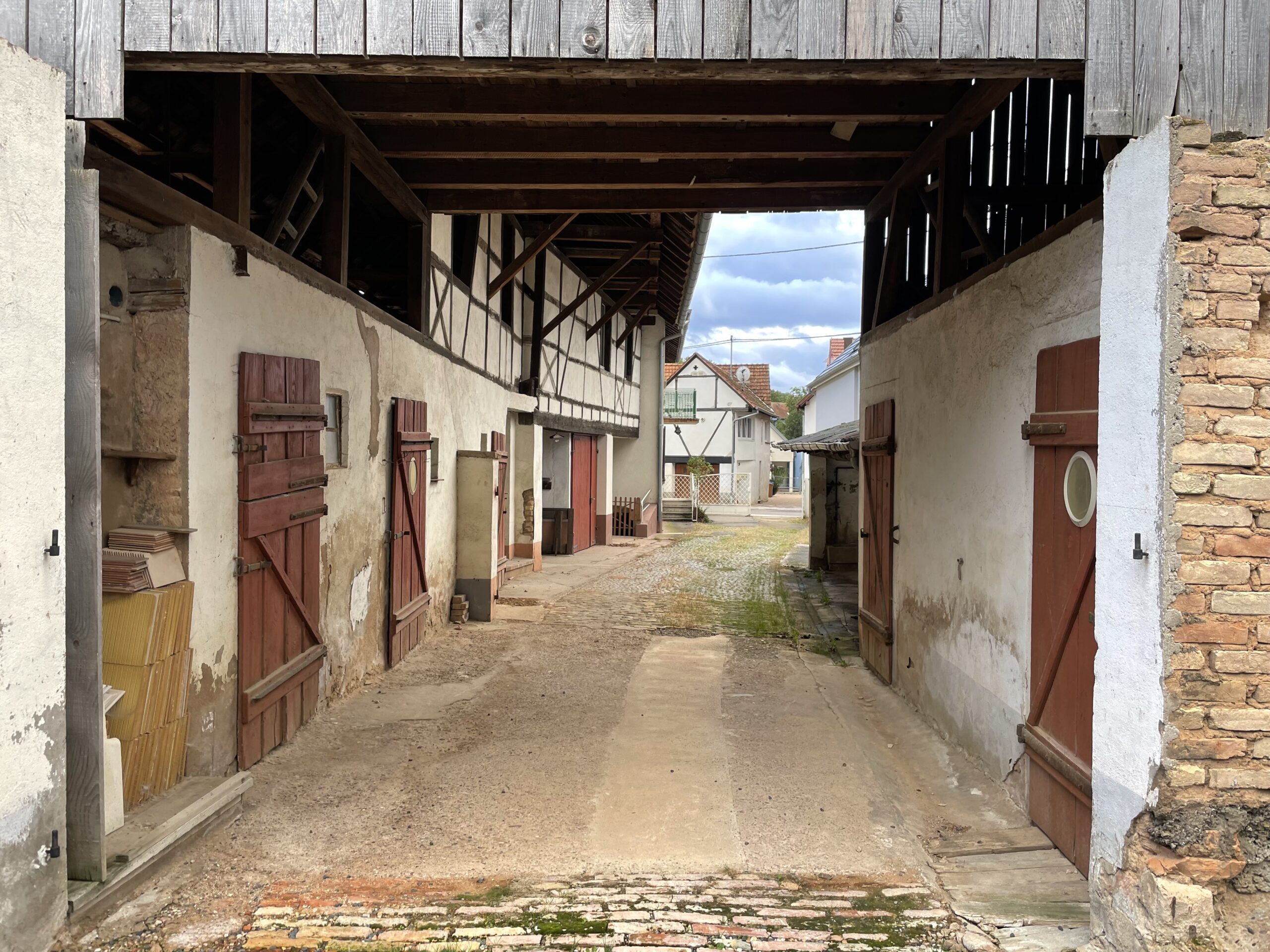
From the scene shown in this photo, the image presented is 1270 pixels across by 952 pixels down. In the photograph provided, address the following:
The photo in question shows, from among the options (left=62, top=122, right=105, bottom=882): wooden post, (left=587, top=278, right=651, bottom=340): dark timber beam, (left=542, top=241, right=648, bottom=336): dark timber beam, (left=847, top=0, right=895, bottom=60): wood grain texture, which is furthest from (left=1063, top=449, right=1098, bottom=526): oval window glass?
(left=587, top=278, right=651, bottom=340): dark timber beam

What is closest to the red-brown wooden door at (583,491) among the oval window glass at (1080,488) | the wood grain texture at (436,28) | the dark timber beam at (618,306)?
the dark timber beam at (618,306)

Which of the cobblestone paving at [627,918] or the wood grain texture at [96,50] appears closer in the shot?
the wood grain texture at [96,50]

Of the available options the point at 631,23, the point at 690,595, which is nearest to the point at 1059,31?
the point at 631,23

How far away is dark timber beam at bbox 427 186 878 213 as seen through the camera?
749 cm

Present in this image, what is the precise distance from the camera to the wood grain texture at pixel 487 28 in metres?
2.93

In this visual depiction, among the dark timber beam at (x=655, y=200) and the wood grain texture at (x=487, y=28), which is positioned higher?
the dark timber beam at (x=655, y=200)

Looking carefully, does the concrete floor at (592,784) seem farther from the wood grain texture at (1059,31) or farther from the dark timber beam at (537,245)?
the dark timber beam at (537,245)

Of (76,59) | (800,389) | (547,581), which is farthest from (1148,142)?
(800,389)

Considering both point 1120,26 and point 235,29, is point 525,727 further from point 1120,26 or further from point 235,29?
point 1120,26

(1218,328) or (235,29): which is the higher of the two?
(235,29)

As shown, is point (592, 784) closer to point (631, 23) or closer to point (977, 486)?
point (977, 486)

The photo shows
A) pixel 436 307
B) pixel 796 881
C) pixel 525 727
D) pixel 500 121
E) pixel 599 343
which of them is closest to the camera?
pixel 796 881

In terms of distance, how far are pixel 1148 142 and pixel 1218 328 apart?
25.8 inches

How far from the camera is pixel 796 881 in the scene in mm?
3586
